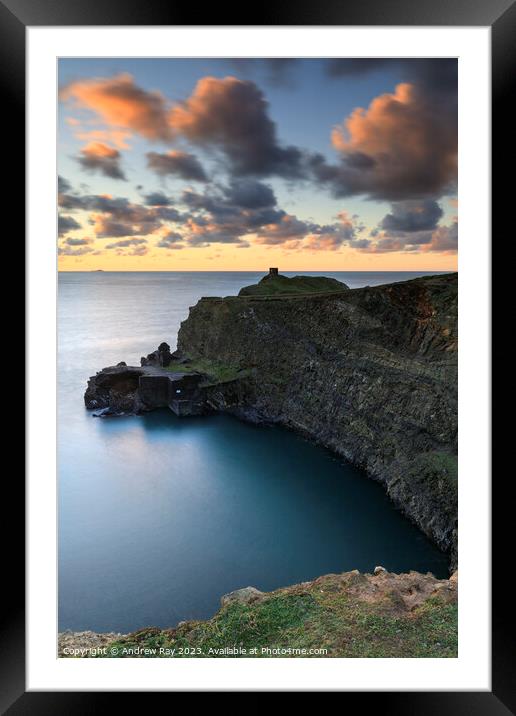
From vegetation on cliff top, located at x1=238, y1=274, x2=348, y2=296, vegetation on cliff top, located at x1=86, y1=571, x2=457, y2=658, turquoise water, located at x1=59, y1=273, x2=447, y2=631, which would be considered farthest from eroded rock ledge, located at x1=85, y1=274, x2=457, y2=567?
vegetation on cliff top, located at x1=86, y1=571, x2=457, y2=658

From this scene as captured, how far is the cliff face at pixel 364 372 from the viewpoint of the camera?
8188 mm

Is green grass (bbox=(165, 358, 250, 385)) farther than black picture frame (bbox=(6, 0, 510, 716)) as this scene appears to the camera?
Yes

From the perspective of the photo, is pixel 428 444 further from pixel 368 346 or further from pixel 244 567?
pixel 244 567

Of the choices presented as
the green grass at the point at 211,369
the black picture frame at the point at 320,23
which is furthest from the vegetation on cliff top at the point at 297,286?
the black picture frame at the point at 320,23

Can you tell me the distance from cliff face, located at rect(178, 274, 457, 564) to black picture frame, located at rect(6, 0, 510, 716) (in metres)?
4.47

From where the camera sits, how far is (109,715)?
8.08ft

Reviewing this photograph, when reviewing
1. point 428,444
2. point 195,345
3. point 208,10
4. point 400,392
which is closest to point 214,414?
point 195,345

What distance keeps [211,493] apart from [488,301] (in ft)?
21.4

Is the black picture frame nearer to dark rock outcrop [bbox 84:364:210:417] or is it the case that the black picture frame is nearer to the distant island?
the distant island

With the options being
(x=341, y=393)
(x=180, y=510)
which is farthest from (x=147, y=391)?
(x=180, y=510)

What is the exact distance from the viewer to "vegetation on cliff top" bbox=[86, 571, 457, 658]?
3.13 meters

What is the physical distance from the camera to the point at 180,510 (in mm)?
7234

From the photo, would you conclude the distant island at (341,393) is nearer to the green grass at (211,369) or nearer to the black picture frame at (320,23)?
the green grass at (211,369)

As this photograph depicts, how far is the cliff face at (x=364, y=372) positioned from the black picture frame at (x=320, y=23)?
14.7 feet
